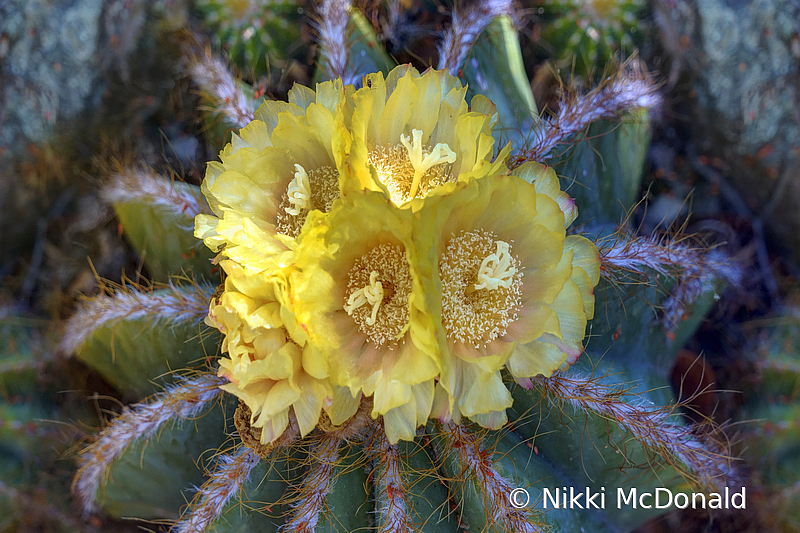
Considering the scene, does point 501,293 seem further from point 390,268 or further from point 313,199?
point 313,199

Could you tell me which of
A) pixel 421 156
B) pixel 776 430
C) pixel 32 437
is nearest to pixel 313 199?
pixel 421 156

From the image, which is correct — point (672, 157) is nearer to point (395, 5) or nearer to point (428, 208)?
point (395, 5)

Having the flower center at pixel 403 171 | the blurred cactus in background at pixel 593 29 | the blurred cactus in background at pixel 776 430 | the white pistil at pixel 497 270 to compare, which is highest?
the flower center at pixel 403 171

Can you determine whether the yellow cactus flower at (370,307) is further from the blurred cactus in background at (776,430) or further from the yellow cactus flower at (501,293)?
the blurred cactus in background at (776,430)

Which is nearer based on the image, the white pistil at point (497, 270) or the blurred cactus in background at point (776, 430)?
the white pistil at point (497, 270)

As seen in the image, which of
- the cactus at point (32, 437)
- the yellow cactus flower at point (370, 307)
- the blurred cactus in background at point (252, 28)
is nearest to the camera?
the yellow cactus flower at point (370, 307)

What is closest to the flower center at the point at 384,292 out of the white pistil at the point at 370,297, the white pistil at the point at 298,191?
the white pistil at the point at 370,297

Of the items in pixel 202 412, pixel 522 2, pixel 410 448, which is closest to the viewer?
pixel 410 448

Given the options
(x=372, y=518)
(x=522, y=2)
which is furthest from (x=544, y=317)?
(x=522, y=2)
